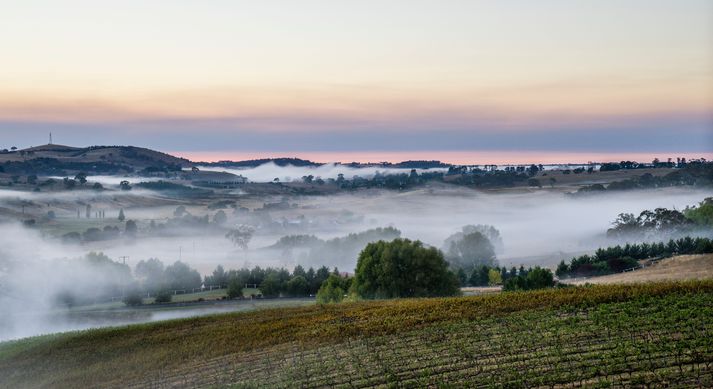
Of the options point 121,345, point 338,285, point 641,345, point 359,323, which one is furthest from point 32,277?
point 641,345

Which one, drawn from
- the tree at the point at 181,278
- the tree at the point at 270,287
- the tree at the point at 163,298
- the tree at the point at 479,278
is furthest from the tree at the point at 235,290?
the tree at the point at 479,278

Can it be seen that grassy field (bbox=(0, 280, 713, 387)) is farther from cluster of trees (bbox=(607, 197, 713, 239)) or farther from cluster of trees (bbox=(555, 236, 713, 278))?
cluster of trees (bbox=(607, 197, 713, 239))

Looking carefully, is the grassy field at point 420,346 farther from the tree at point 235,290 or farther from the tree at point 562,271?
the tree at point 562,271

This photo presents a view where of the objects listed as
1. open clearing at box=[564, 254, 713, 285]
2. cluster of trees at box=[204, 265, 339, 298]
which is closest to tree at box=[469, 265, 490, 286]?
cluster of trees at box=[204, 265, 339, 298]

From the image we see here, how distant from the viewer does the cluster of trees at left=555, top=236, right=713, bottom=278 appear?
10944 centimetres

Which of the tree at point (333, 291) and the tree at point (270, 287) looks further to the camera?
the tree at point (270, 287)

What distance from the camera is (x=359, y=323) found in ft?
166

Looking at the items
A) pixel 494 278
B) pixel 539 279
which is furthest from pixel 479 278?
pixel 539 279

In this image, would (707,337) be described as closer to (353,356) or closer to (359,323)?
(353,356)

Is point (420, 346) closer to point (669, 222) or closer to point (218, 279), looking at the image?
point (218, 279)

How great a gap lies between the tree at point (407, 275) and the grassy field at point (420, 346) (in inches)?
879

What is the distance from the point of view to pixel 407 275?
276 ft

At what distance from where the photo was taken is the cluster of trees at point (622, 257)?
109 m

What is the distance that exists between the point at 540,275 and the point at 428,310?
3949 centimetres
